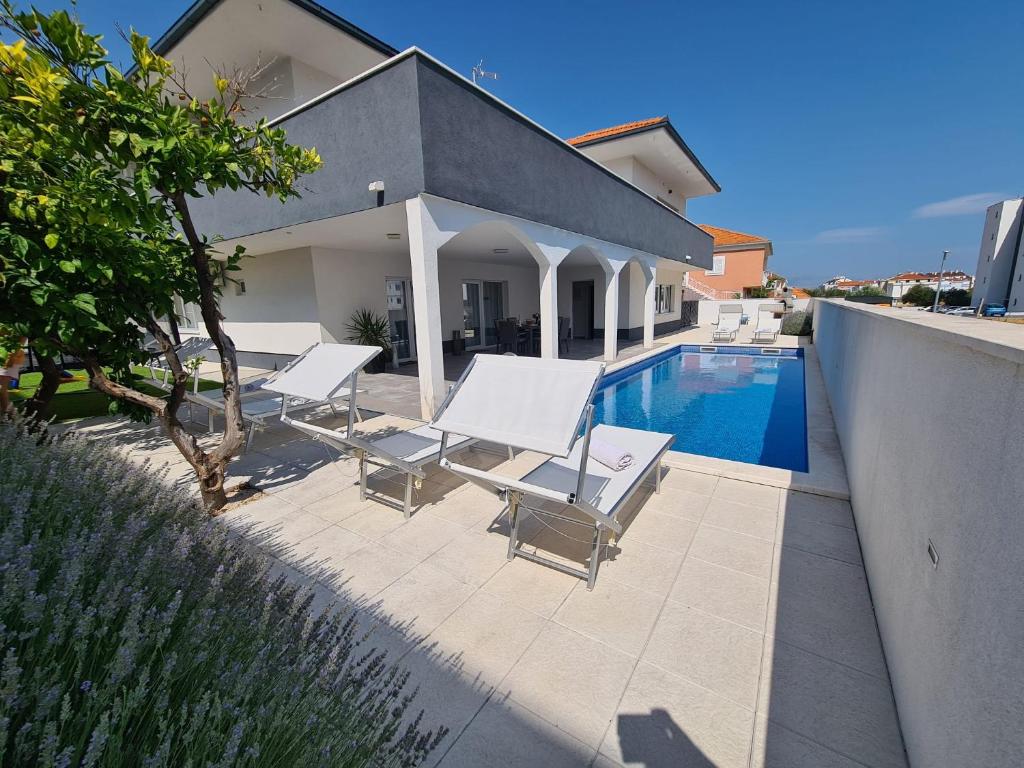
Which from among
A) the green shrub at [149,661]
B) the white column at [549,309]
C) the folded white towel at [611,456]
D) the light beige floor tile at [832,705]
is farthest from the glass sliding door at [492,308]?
the green shrub at [149,661]

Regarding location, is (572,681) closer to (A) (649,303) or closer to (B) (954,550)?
(B) (954,550)

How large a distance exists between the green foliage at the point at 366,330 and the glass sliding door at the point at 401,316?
90cm

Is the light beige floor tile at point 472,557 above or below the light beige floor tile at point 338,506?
below

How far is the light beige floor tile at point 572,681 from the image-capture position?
2.28 meters

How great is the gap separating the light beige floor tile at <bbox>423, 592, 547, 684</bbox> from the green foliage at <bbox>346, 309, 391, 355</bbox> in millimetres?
10179

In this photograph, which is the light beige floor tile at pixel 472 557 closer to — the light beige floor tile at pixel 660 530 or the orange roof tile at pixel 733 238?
the light beige floor tile at pixel 660 530

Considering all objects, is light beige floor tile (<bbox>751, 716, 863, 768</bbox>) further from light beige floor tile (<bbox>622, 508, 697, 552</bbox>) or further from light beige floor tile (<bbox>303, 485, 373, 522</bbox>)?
light beige floor tile (<bbox>303, 485, 373, 522</bbox>)

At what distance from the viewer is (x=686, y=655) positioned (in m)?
2.66

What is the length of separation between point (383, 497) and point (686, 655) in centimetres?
341

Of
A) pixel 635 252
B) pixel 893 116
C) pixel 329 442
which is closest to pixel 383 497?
pixel 329 442

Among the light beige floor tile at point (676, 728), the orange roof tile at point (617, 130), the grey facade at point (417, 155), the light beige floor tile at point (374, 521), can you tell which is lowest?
the light beige floor tile at point (676, 728)

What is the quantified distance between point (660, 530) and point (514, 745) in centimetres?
240

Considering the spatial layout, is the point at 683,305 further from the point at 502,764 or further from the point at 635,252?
the point at 502,764

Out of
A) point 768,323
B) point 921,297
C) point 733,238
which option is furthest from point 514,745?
point 921,297
